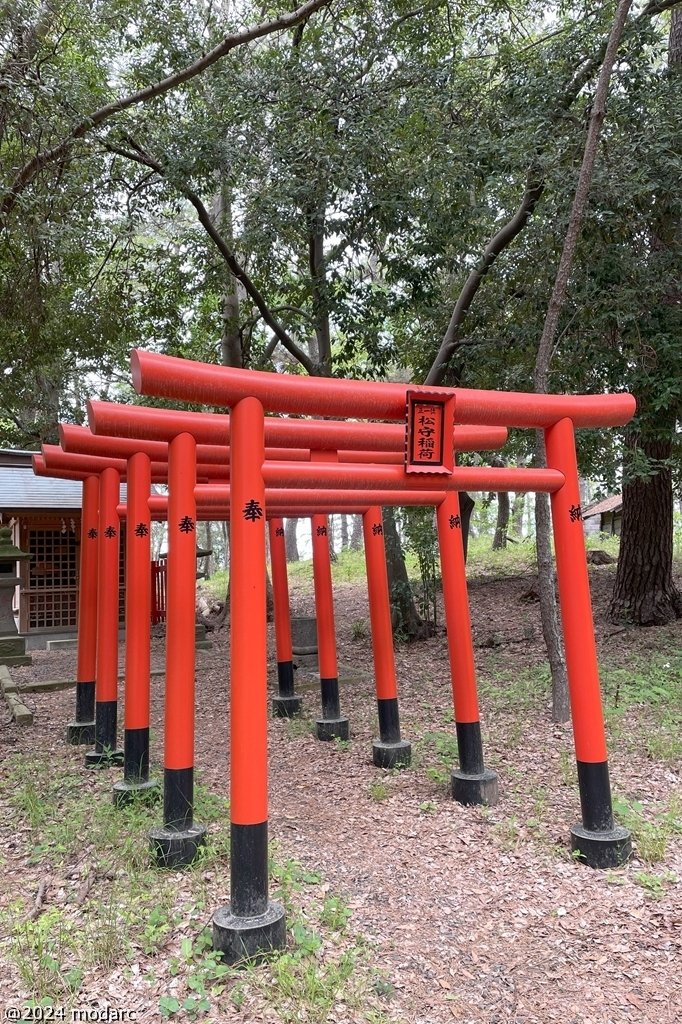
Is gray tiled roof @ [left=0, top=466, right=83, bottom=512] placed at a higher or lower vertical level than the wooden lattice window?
higher

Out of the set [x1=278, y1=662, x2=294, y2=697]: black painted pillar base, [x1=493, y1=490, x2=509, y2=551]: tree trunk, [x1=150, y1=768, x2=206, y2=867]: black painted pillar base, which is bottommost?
[x1=150, y1=768, x2=206, y2=867]: black painted pillar base

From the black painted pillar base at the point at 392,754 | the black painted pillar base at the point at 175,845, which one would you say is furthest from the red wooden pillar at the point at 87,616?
the black painted pillar base at the point at 175,845

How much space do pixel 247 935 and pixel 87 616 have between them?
4.65 meters

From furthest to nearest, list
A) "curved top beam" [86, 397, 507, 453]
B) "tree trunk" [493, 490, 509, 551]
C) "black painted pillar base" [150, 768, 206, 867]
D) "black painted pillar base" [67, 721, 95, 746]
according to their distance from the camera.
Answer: "tree trunk" [493, 490, 509, 551], "black painted pillar base" [67, 721, 95, 746], "black painted pillar base" [150, 768, 206, 867], "curved top beam" [86, 397, 507, 453]

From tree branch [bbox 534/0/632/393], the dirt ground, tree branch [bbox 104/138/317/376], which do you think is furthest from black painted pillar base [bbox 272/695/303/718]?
tree branch [bbox 104/138/317/376]

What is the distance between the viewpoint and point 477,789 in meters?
5.68

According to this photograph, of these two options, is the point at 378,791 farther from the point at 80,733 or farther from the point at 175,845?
the point at 80,733

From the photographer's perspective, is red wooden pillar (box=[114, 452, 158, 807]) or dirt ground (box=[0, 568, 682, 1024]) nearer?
dirt ground (box=[0, 568, 682, 1024])

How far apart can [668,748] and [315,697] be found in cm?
459

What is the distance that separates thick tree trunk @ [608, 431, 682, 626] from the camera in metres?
10.8

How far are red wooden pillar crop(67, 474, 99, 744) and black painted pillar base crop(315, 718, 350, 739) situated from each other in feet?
7.98

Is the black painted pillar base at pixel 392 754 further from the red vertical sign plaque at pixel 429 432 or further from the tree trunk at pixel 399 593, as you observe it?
the tree trunk at pixel 399 593

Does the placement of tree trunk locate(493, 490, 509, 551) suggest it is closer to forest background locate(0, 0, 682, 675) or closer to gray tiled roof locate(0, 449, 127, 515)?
forest background locate(0, 0, 682, 675)

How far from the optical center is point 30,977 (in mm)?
3346
